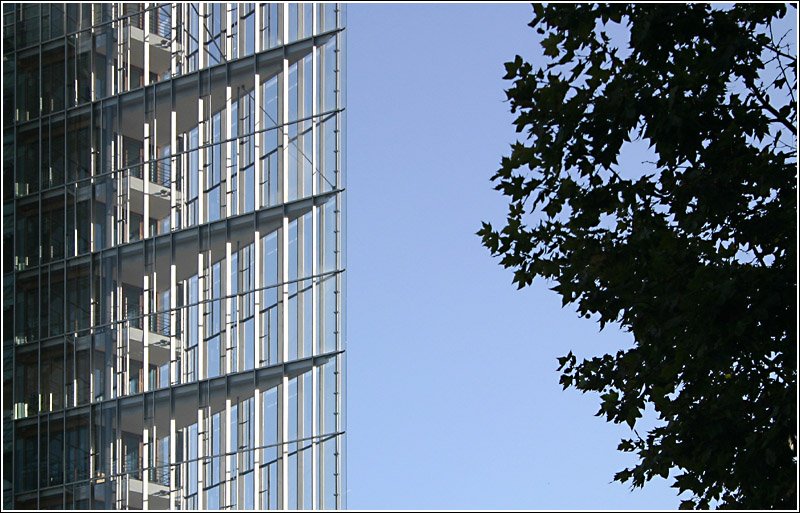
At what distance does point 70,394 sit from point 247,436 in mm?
4260

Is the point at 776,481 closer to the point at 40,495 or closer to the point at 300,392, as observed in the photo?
the point at 300,392

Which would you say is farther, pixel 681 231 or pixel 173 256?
pixel 173 256

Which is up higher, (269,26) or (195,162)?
(269,26)

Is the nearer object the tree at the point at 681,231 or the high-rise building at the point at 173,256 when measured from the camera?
the tree at the point at 681,231

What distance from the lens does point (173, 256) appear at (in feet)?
128

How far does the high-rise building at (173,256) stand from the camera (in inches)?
1468

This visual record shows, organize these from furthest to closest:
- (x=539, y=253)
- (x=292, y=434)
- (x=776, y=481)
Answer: (x=292, y=434) → (x=539, y=253) → (x=776, y=481)

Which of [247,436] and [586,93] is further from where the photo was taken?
[247,436]

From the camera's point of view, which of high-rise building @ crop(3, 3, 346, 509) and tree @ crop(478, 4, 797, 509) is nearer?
tree @ crop(478, 4, 797, 509)

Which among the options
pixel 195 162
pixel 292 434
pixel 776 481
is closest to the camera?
pixel 776 481

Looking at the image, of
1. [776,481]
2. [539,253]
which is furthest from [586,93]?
[776,481]

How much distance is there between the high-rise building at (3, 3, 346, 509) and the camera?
122 ft

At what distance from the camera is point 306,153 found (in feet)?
126

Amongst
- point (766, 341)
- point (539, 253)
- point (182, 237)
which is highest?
point (182, 237)
